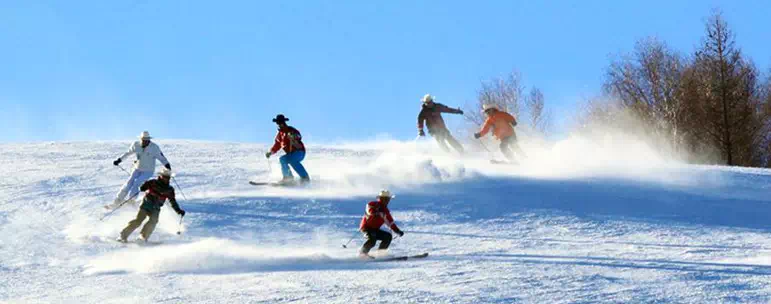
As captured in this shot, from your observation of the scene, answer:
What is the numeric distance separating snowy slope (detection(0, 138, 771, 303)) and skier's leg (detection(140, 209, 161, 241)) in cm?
26

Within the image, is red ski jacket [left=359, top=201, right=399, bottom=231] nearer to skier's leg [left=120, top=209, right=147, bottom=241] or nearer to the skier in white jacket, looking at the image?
skier's leg [left=120, top=209, right=147, bottom=241]

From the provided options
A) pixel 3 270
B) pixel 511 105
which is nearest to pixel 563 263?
pixel 3 270

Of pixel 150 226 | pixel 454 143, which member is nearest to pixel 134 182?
pixel 150 226

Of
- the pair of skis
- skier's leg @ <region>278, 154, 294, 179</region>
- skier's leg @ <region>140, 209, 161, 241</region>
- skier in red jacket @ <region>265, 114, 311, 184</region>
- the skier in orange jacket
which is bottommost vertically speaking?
the pair of skis

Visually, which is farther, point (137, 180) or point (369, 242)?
point (137, 180)

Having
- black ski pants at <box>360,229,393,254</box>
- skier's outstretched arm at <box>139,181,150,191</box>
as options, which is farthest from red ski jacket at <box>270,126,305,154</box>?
black ski pants at <box>360,229,393,254</box>

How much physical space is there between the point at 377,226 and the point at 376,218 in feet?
0.35

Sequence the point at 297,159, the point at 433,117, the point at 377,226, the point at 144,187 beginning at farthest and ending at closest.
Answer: the point at 433,117 < the point at 297,159 < the point at 144,187 < the point at 377,226

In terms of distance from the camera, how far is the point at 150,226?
15070 mm

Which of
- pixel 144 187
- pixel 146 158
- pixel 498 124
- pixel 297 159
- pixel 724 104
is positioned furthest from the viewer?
pixel 724 104

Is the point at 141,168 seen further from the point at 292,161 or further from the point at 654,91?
the point at 654,91

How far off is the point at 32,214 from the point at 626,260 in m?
9.89

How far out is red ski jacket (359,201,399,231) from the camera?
14.0 m

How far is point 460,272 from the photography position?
40.1ft
